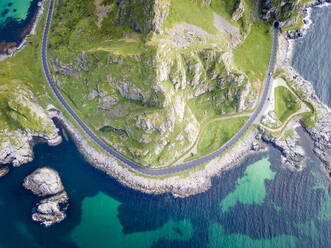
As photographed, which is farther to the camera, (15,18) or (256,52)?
(15,18)

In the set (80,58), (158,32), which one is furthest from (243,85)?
(80,58)

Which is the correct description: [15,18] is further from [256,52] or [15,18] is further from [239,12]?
[256,52]

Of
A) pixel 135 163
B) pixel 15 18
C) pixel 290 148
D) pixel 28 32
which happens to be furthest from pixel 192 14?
pixel 15 18

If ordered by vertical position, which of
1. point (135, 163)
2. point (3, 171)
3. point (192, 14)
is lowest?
point (3, 171)

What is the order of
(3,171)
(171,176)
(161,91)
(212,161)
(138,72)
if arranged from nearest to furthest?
(161,91), (138,72), (3,171), (171,176), (212,161)

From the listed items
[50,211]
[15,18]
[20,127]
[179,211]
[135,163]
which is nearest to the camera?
[50,211]

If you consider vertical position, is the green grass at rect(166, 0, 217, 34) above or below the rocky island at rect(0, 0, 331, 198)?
above

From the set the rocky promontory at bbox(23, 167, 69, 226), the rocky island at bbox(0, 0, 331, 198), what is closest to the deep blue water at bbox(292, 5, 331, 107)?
the rocky island at bbox(0, 0, 331, 198)

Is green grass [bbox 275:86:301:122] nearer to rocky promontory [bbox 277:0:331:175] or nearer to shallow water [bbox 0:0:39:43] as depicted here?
rocky promontory [bbox 277:0:331:175]
